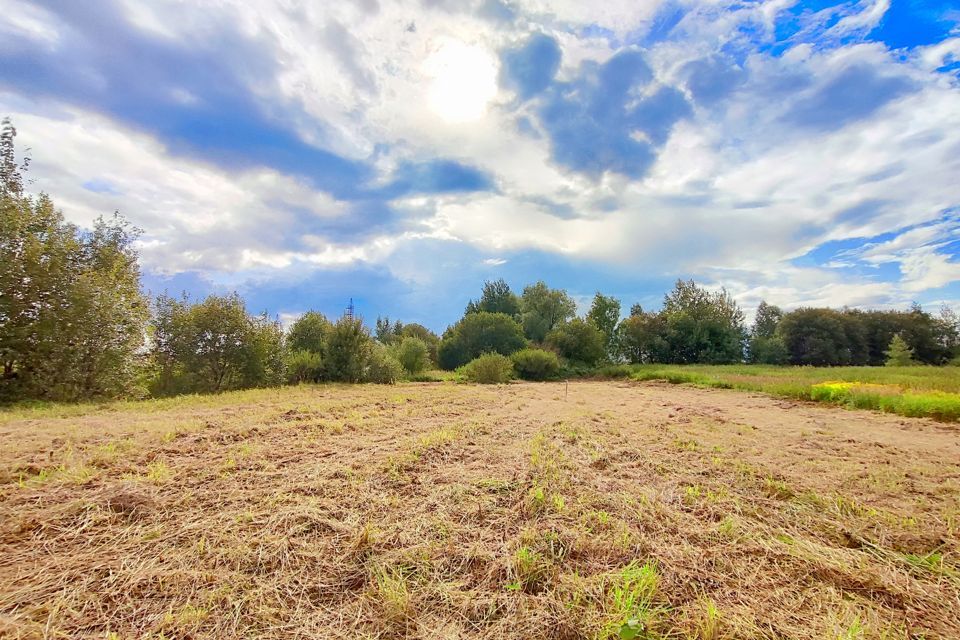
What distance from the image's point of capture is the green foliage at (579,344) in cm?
3147

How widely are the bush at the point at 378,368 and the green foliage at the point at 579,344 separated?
1608cm

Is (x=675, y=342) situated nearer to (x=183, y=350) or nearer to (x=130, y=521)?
(x=183, y=350)

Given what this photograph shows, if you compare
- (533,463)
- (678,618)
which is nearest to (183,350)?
(533,463)

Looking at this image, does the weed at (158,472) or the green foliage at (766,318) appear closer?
the weed at (158,472)

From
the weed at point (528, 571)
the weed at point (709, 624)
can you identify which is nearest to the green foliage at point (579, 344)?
the weed at point (528, 571)

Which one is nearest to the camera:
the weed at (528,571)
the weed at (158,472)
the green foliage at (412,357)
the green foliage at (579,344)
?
the weed at (528,571)

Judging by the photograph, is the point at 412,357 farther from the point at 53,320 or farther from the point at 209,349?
the point at 53,320

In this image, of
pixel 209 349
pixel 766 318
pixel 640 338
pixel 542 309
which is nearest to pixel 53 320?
pixel 209 349

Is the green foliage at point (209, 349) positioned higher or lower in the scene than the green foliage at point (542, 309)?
lower

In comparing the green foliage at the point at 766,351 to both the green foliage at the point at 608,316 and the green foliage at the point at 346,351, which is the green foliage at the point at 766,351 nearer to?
the green foliage at the point at 608,316

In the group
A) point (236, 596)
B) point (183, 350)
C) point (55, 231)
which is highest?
point (55, 231)

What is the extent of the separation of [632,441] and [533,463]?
2175mm

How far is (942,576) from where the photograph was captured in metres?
2.58

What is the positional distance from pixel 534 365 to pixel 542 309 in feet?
54.1
